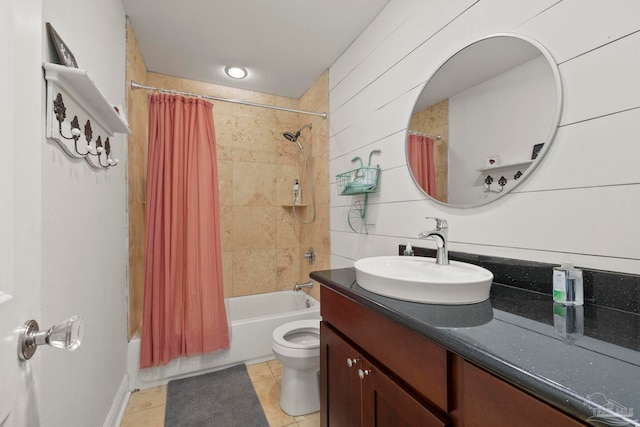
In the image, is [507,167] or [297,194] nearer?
[507,167]

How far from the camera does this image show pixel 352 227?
1.94 meters

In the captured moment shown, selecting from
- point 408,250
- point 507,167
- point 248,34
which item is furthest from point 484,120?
point 248,34

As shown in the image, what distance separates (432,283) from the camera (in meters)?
0.79

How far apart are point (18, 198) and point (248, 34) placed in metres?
1.91

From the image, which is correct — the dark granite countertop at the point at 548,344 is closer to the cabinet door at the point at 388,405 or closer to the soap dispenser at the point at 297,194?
the cabinet door at the point at 388,405

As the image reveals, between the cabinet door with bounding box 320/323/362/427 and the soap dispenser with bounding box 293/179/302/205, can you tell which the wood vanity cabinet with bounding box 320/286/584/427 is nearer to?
the cabinet door with bounding box 320/323/362/427

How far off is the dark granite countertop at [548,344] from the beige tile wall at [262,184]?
1.60 m

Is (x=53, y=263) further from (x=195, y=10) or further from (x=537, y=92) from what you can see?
(x=537, y=92)

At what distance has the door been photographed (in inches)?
15.7

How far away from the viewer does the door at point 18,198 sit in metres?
0.40

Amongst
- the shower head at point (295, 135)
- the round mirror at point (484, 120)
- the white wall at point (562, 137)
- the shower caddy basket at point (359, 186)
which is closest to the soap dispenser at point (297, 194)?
the shower head at point (295, 135)

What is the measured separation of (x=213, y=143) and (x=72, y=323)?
1844 millimetres

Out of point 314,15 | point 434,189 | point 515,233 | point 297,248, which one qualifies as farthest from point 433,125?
point 297,248

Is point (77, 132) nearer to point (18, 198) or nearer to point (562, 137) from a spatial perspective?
point (18, 198)
